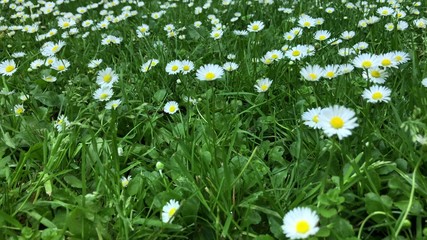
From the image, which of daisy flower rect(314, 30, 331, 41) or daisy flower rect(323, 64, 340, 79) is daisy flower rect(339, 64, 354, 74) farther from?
daisy flower rect(314, 30, 331, 41)

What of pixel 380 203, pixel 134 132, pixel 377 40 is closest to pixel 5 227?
pixel 134 132

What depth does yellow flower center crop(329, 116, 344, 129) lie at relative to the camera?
118 cm

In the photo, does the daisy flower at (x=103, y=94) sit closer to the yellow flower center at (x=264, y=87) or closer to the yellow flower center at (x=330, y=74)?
the yellow flower center at (x=264, y=87)

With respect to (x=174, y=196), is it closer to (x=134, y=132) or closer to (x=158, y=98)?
(x=134, y=132)

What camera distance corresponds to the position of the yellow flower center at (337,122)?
1.18 meters

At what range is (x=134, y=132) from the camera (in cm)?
184

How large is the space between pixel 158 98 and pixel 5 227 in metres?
0.86

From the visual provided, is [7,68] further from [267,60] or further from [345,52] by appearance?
[345,52]

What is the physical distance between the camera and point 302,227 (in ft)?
3.56

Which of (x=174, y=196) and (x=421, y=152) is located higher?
(x=421, y=152)

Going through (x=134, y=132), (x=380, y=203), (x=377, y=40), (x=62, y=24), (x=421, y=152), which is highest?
(x=62, y=24)

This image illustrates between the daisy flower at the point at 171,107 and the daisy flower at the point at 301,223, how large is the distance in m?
0.83

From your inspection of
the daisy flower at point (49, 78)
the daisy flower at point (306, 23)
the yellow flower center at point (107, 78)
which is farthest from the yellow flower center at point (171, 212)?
the daisy flower at point (306, 23)

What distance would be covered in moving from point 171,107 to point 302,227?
92 centimetres
